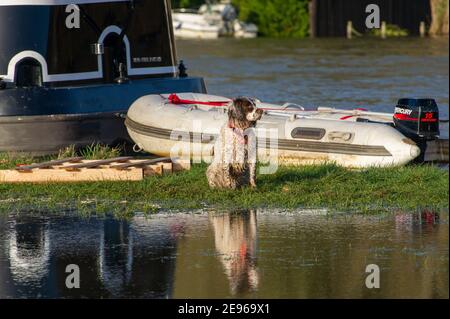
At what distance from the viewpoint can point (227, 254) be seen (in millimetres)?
10617

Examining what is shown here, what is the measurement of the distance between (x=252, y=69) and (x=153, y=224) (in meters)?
Result: 28.5

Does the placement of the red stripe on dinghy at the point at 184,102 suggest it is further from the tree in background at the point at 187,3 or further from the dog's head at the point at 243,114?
the tree in background at the point at 187,3

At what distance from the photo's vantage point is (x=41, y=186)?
13922 mm

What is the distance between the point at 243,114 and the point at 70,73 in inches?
207

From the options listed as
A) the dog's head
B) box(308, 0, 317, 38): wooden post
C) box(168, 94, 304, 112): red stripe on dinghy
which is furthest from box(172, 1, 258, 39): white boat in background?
the dog's head

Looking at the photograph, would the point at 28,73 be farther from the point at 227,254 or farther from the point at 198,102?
the point at 227,254

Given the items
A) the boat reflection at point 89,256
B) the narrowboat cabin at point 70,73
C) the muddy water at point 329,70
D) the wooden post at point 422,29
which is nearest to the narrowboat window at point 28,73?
the narrowboat cabin at point 70,73

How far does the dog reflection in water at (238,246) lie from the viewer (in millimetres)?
9672

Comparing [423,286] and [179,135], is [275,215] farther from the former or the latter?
[179,135]

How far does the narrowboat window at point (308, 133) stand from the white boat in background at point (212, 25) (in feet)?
153

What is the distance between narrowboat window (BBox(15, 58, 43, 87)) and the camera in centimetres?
1727

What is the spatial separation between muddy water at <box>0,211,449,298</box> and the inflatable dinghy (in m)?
2.76

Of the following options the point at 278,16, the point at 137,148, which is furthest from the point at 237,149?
the point at 278,16

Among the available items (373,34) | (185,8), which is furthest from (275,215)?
(185,8)
